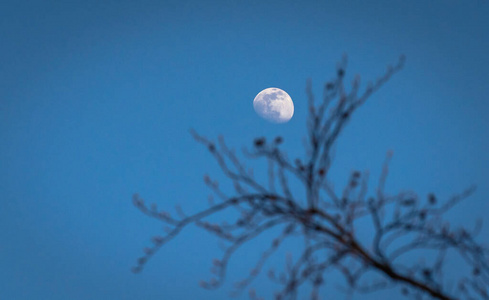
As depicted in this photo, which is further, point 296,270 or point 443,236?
point 443,236

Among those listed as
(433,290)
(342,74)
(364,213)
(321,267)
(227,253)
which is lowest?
(433,290)

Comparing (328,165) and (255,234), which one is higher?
(328,165)

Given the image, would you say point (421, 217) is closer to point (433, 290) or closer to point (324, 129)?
point (433, 290)

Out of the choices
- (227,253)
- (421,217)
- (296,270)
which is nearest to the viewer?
(296,270)

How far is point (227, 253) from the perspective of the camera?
9.90ft

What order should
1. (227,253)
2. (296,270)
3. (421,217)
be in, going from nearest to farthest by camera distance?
(296,270)
(227,253)
(421,217)

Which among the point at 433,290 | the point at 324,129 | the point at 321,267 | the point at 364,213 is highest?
the point at 324,129

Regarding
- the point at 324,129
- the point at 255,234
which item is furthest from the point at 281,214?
the point at 324,129

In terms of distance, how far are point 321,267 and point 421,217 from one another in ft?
2.86

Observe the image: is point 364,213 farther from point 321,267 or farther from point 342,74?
point 342,74

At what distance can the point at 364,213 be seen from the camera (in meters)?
3.30

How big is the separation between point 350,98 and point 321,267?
1132 millimetres

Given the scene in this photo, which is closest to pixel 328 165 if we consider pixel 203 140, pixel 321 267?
pixel 321 267

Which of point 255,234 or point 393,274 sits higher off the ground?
point 255,234
